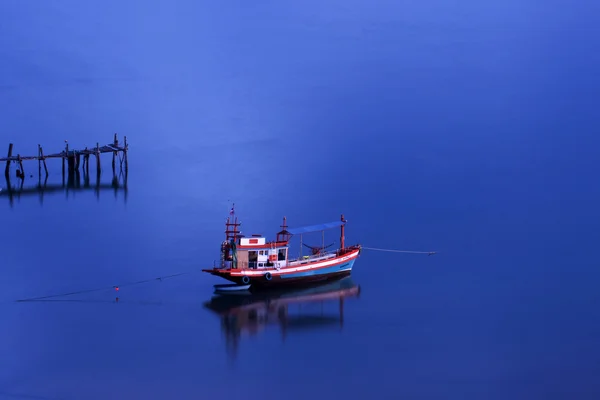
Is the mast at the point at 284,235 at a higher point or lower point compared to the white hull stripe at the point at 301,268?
higher

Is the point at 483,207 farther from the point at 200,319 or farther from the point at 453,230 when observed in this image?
the point at 200,319

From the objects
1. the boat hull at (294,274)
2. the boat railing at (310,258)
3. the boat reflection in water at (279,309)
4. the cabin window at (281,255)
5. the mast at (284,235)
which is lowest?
the boat reflection in water at (279,309)

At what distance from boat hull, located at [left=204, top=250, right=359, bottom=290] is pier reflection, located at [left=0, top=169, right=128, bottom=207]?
1572cm

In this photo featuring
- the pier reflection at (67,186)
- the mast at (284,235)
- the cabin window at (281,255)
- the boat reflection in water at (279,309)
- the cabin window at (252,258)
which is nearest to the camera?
the boat reflection in water at (279,309)

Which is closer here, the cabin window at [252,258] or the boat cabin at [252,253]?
the boat cabin at [252,253]

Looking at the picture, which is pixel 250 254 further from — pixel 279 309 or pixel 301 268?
pixel 279 309

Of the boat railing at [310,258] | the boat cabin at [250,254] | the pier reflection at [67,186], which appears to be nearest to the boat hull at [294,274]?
the boat railing at [310,258]

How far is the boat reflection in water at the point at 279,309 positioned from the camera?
2152 centimetres

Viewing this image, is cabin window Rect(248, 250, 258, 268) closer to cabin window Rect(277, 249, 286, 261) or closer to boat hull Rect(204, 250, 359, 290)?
boat hull Rect(204, 250, 359, 290)

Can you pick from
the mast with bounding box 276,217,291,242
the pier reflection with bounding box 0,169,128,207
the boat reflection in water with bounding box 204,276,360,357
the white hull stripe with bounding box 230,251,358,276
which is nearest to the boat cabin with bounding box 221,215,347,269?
the white hull stripe with bounding box 230,251,358,276

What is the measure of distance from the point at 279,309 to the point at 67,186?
23378 mm

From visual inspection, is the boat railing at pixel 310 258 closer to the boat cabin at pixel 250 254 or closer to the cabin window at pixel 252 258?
the boat cabin at pixel 250 254

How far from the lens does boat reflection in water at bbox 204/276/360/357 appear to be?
21516mm

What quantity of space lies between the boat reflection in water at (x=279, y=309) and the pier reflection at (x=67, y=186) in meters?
16.1
